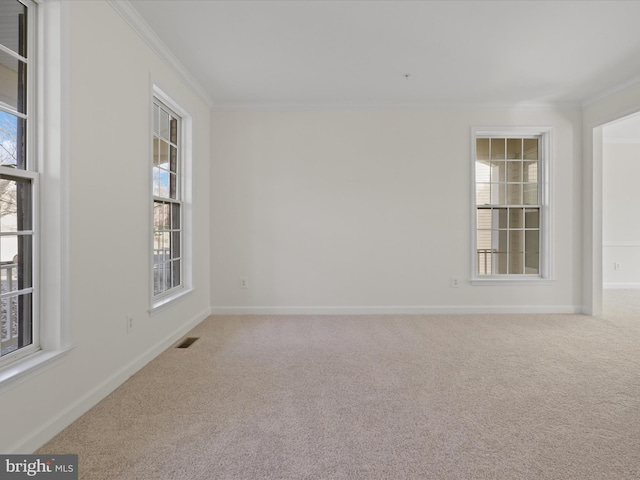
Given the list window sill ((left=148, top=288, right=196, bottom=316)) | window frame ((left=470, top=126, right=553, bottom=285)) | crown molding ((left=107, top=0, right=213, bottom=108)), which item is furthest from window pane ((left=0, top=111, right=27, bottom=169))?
window frame ((left=470, top=126, right=553, bottom=285))

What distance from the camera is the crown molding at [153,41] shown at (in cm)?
262

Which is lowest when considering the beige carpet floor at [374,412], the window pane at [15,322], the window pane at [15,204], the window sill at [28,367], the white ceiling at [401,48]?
the beige carpet floor at [374,412]

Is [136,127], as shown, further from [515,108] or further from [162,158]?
[515,108]

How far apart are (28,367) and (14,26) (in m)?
1.74

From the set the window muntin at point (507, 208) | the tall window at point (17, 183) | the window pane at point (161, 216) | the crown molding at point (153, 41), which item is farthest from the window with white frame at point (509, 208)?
the tall window at point (17, 183)

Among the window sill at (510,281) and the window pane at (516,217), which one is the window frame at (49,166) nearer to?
the window sill at (510,281)

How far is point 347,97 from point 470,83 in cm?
141

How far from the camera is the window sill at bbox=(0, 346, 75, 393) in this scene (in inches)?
66.2

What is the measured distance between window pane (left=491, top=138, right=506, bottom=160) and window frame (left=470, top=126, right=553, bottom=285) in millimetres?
72

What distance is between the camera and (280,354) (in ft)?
10.8

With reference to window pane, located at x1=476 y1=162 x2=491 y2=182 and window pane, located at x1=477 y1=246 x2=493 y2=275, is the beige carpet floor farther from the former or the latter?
window pane, located at x1=476 y1=162 x2=491 y2=182

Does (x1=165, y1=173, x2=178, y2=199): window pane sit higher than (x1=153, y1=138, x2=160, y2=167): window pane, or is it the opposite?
(x1=153, y1=138, x2=160, y2=167): window pane

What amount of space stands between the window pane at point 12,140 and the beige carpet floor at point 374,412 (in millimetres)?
1476

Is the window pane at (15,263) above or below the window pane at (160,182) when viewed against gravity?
below
